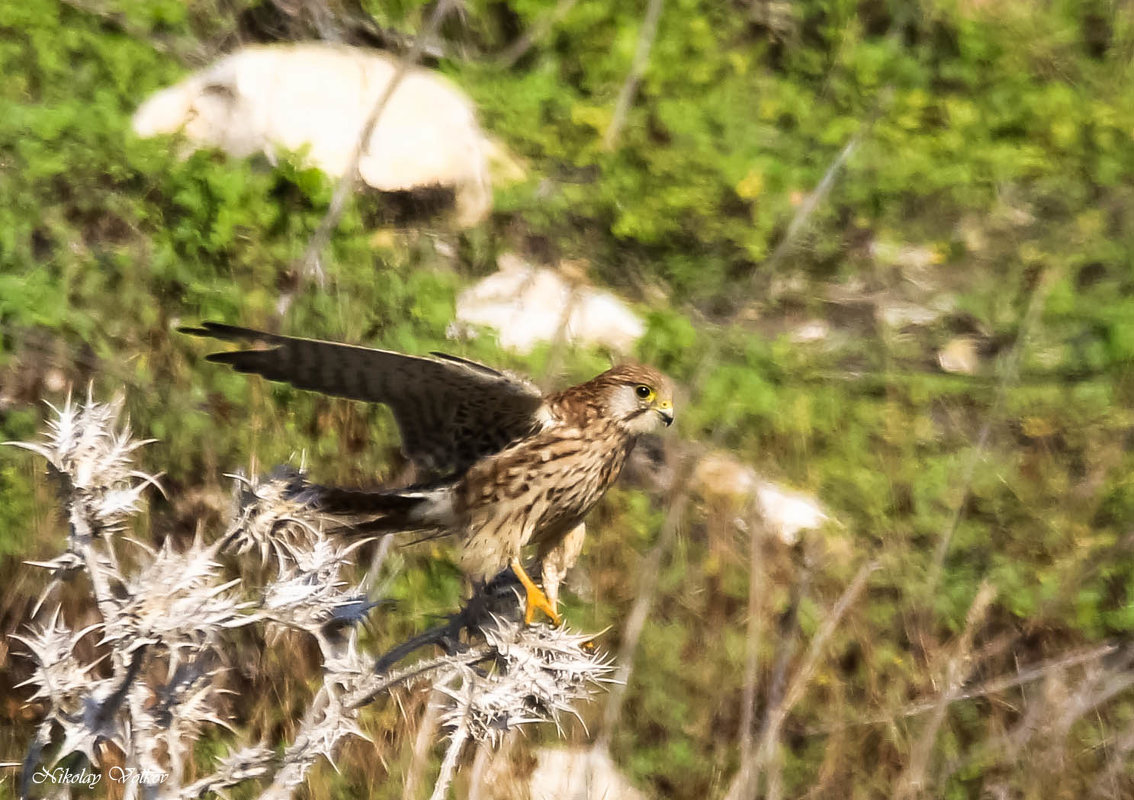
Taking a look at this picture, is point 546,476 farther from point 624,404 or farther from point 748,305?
point 748,305

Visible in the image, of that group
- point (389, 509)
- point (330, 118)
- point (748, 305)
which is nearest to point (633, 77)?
point (748, 305)

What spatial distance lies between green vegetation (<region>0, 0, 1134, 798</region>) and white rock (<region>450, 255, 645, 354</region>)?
10cm

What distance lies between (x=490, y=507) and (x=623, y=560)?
872mm

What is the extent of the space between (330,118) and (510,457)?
2.34m

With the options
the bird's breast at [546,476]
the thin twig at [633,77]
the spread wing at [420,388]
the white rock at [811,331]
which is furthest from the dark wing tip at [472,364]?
the thin twig at [633,77]

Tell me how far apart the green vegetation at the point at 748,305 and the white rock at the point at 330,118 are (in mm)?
163

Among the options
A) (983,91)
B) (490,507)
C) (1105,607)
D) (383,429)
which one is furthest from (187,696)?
(983,91)

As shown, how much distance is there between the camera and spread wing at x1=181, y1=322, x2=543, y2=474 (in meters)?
2.32

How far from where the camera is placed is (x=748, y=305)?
4.86m

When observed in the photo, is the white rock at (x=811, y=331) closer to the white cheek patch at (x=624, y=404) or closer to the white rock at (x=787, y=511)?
the white rock at (x=787, y=511)

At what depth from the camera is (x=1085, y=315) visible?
471 cm

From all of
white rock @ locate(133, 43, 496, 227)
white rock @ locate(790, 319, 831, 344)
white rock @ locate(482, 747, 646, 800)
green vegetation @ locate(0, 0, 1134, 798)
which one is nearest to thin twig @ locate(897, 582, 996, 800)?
green vegetation @ locate(0, 0, 1134, 798)

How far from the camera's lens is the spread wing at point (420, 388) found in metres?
2.32
